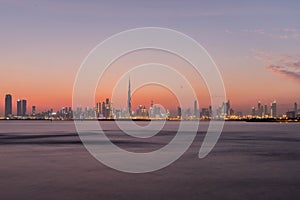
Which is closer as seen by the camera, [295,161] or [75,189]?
[75,189]

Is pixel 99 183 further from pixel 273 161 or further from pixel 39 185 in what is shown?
pixel 273 161

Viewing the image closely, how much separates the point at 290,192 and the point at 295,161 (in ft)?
39.5

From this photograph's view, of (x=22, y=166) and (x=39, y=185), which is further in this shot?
(x=22, y=166)

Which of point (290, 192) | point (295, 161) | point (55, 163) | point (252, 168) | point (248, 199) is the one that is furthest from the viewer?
point (295, 161)

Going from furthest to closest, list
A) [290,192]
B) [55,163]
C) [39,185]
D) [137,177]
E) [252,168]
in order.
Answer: [55,163]
[252,168]
[137,177]
[39,185]
[290,192]

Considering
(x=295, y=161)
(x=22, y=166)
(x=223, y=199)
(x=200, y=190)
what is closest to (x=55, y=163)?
(x=22, y=166)

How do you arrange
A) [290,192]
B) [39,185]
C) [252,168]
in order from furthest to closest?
1. [252,168]
2. [39,185]
3. [290,192]

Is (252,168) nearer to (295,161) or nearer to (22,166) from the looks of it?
(295,161)

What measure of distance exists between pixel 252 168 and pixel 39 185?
13.3 meters

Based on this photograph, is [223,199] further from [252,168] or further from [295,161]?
[295,161]

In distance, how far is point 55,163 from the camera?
25.8 metres

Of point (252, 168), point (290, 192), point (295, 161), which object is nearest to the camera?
point (290, 192)

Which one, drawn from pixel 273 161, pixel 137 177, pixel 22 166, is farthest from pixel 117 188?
pixel 273 161

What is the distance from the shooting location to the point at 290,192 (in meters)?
16.4
